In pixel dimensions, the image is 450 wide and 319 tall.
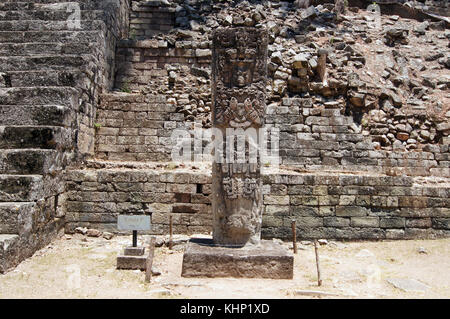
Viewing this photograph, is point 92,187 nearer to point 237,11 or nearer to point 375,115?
point 375,115

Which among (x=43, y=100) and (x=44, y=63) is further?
(x=44, y=63)

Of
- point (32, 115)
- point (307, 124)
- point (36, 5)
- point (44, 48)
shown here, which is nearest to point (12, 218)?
point (32, 115)

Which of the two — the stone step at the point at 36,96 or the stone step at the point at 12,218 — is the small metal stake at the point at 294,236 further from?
the stone step at the point at 36,96

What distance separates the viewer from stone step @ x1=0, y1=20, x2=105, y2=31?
9688 millimetres

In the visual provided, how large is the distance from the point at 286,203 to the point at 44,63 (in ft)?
19.6

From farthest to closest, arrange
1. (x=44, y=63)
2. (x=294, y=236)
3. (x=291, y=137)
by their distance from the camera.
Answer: (x=291, y=137), (x=44, y=63), (x=294, y=236)

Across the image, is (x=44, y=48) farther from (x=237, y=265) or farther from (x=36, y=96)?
(x=237, y=265)

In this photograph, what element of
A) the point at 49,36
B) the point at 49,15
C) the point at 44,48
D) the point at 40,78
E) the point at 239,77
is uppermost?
the point at 49,15

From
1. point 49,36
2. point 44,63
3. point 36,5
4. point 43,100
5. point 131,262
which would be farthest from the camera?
point 36,5

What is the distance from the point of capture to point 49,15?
10156 millimetres

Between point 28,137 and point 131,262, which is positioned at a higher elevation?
point 28,137

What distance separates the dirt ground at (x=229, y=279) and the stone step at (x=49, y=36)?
5.13 m

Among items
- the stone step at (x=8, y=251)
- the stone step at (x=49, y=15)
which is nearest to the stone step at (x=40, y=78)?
the stone step at (x=49, y=15)

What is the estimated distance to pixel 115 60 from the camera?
36.9 feet
